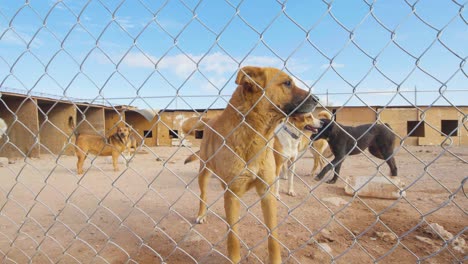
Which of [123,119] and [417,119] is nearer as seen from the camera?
[123,119]

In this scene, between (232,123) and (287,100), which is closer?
(287,100)

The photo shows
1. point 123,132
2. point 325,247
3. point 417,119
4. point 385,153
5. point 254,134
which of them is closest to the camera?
point 254,134

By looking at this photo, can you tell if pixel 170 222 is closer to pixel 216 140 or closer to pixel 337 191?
pixel 216 140

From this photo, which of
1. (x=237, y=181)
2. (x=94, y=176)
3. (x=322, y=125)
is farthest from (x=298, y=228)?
(x=94, y=176)

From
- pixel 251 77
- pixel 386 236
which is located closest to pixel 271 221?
pixel 251 77

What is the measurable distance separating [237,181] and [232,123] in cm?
48

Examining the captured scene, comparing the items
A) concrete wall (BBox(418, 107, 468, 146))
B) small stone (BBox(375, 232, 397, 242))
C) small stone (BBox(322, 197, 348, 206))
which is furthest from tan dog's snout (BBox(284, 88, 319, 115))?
concrete wall (BBox(418, 107, 468, 146))

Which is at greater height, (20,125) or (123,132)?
(123,132)

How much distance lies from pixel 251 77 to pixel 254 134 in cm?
51

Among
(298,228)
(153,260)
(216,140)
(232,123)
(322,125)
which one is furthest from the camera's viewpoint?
(322,125)

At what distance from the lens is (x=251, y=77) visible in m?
1.91

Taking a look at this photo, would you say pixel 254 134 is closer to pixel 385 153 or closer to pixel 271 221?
pixel 271 221

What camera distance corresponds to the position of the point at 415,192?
16.5 feet

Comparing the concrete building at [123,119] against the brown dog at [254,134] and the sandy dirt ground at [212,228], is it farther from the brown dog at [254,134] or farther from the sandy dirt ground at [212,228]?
the brown dog at [254,134]
